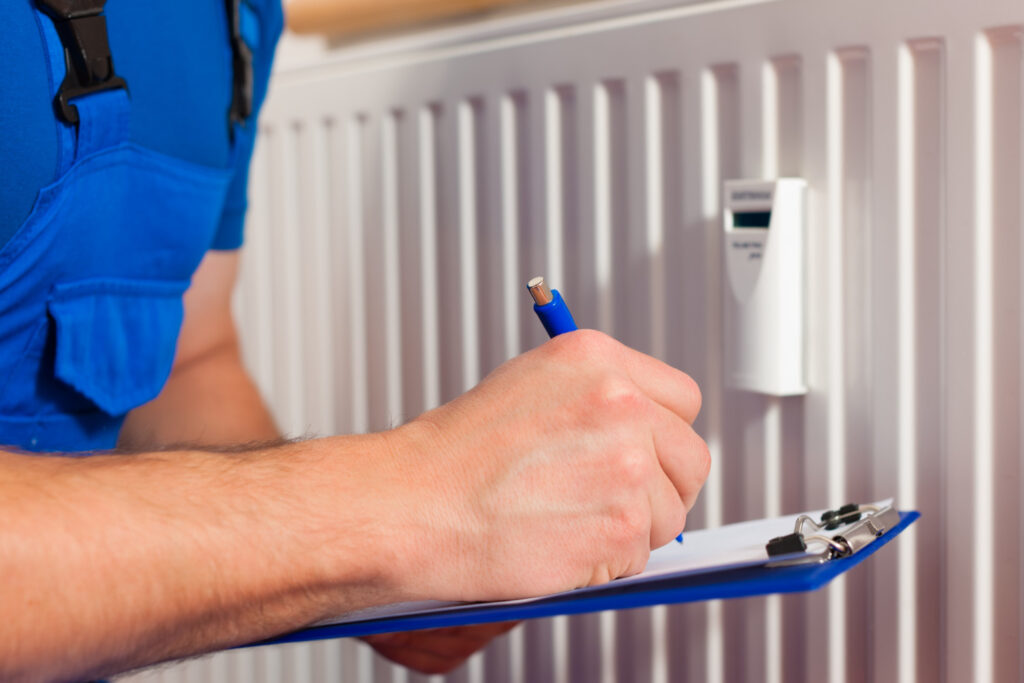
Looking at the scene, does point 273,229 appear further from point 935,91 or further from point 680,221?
point 935,91

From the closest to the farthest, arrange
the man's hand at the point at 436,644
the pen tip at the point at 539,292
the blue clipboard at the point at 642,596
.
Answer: the blue clipboard at the point at 642,596 → the pen tip at the point at 539,292 → the man's hand at the point at 436,644

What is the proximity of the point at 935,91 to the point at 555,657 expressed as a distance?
497 mm

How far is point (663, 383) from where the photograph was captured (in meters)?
0.51

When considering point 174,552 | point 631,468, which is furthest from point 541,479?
point 174,552

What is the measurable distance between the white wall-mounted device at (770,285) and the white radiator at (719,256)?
0.01 metres

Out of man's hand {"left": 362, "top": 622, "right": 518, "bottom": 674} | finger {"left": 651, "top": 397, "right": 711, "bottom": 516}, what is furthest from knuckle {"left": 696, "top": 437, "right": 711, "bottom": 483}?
man's hand {"left": 362, "top": 622, "right": 518, "bottom": 674}

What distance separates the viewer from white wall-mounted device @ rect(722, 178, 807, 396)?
24.1 inches

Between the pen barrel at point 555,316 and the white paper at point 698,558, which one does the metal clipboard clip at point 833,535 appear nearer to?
the white paper at point 698,558

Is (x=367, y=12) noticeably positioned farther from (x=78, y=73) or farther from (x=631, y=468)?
(x=631, y=468)

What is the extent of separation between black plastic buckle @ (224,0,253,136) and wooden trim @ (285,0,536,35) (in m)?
0.11

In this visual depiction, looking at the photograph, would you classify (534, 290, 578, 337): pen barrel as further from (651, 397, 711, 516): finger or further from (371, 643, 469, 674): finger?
(371, 643, 469, 674): finger

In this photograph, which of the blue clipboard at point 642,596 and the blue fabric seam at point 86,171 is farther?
the blue fabric seam at point 86,171

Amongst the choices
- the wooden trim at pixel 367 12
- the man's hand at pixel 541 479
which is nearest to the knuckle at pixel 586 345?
the man's hand at pixel 541 479

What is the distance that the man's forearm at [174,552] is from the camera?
40 centimetres
